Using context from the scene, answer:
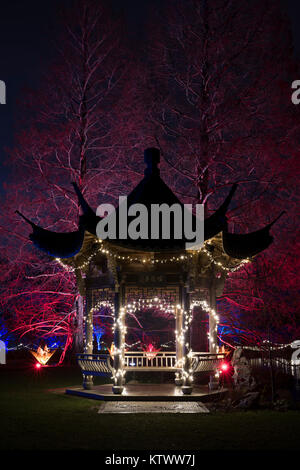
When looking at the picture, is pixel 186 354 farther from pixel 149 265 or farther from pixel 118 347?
pixel 149 265

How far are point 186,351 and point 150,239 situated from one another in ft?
10.2

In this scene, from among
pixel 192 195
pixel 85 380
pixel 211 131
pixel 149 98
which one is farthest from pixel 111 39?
pixel 85 380

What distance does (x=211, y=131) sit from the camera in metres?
18.9

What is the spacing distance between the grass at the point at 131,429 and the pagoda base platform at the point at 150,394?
0.56m

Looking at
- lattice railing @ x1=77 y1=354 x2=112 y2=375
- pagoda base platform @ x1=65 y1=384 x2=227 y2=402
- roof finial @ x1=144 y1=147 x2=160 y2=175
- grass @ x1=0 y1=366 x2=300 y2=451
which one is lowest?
pagoda base platform @ x1=65 y1=384 x2=227 y2=402

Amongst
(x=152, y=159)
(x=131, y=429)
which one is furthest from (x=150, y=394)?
(x=152, y=159)

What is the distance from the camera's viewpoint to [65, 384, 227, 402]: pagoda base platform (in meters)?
12.6

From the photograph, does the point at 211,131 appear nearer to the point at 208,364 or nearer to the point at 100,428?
the point at 208,364

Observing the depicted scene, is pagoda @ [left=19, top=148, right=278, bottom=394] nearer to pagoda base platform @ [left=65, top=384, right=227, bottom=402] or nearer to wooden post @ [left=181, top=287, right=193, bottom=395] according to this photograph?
wooden post @ [left=181, top=287, right=193, bottom=395]

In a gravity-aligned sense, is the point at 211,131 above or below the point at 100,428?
above

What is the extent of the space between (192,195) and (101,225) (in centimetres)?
693

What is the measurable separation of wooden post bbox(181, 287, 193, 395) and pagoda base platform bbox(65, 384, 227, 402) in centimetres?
23

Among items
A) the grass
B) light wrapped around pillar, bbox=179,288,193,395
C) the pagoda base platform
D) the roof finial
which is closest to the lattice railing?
the pagoda base platform

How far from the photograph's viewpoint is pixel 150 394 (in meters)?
13.0
